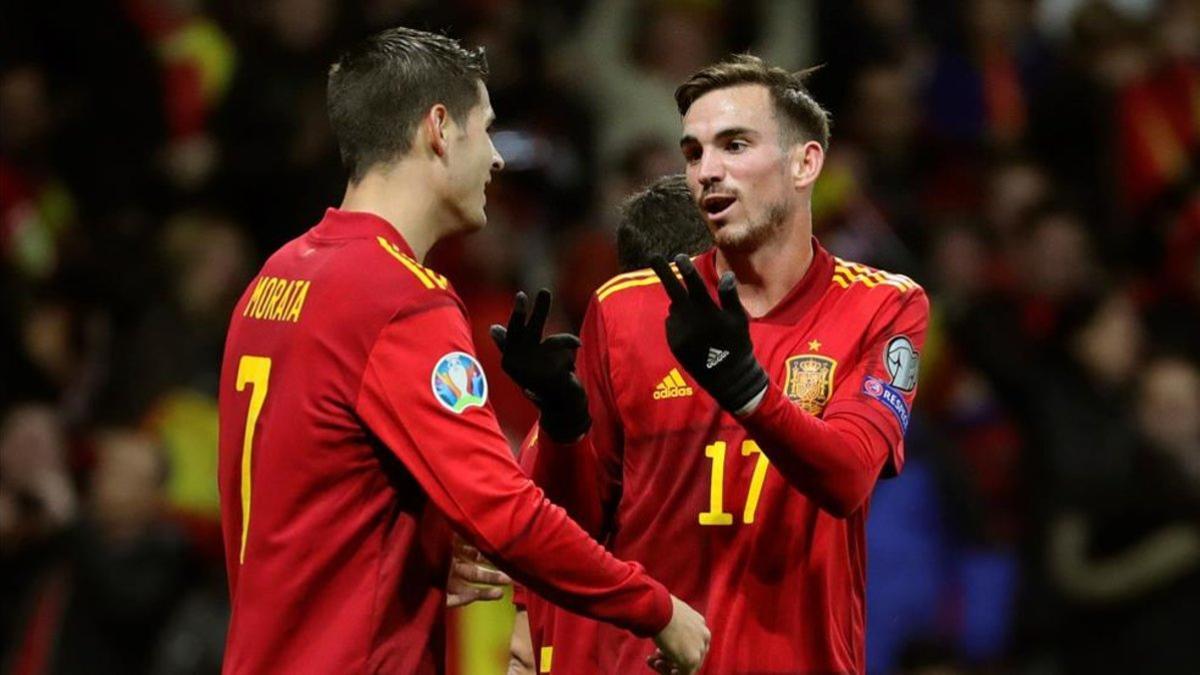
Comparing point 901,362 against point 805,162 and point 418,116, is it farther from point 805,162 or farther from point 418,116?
point 418,116

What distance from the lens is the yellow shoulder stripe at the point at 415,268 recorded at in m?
4.58

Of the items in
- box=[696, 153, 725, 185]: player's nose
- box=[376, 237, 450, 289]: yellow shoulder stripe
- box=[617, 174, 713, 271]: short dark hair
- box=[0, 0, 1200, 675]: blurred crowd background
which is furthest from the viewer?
box=[0, 0, 1200, 675]: blurred crowd background

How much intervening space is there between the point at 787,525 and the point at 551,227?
4.99 m

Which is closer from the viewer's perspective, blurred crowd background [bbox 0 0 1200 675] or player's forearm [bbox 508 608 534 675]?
player's forearm [bbox 508 608 534 675]

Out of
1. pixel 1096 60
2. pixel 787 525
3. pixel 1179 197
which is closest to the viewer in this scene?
pixel 787 525

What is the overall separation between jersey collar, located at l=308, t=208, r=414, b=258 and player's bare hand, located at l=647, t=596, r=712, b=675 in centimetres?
92

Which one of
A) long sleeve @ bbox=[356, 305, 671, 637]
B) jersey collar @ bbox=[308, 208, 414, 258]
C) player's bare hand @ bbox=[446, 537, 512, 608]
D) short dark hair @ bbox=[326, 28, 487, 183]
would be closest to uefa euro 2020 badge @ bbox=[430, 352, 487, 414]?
long sleeve @ bbox=[356, 305, 671, 637]

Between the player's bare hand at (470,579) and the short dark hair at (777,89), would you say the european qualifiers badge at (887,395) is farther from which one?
the player's bare hand at (470,579)

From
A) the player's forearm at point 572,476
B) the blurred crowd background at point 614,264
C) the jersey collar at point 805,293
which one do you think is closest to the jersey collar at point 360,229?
the player's forearm at point 572,476

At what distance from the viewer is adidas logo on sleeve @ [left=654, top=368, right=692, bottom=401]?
17.2ft

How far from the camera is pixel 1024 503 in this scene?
360 inches

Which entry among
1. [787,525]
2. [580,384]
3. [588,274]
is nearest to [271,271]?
[580,384]

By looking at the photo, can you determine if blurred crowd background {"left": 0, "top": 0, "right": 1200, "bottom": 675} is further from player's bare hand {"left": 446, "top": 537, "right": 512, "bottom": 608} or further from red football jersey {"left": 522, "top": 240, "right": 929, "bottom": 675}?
player's bare hand {"left": 446, "top": 537, "right": 512, "bottom": 608}

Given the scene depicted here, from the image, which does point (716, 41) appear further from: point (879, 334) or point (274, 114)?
point (879, 334)
